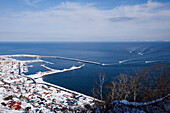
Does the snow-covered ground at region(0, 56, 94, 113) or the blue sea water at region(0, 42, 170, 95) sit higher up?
the blue sea water at region(0, 42, 170, 95)

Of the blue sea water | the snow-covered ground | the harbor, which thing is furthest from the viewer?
the blue sea water

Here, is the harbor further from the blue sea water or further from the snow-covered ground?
the blue sea water

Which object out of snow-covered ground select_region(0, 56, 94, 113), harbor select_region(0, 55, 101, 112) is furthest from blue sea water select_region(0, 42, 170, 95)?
snow-covered ground select_region(0, 56, 94, 113)

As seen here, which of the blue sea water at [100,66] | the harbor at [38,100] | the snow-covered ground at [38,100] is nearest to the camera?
the snow-covered ground at [38,100]

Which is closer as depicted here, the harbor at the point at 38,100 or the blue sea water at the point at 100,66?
the harbor at the point at 38,100

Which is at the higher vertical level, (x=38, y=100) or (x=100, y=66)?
(x=100, y=66)

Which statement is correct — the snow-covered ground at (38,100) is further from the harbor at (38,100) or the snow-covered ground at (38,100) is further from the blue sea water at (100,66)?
the blue sea water at (100,66)

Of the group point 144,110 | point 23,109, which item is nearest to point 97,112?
point 144,110

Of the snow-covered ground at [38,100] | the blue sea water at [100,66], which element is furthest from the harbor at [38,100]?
the blue sea water at [100,66]

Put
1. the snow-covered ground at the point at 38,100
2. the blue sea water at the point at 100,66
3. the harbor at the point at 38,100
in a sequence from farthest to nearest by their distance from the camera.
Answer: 1. the blue sea water at the point at 100,66
2. the harbor at the point at 38,100
3. the snow-covered ground at the point at 38,100

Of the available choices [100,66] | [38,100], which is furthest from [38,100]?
[100,66]

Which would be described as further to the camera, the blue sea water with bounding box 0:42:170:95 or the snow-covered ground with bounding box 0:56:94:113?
the blue sea water with bounding box 0:42:170:95

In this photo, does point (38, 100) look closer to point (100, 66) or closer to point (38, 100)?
point (38, 100)

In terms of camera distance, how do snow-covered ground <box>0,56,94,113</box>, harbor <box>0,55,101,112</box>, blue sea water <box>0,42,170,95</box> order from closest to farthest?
snow-covered ground <box>0,56,94,113</box>
harbor <box>0,55,101,112</box>
blue sea water <box>0,42,170,95</box>
